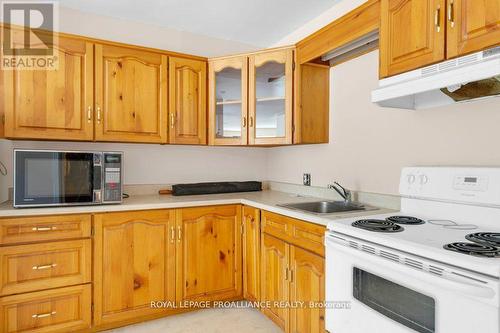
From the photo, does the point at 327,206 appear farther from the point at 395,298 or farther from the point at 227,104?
the point at 227,104

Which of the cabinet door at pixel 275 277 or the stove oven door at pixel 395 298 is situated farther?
the cabinet door at pixel 275 277

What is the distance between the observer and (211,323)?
2.14 m

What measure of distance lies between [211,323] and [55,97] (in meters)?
1.94

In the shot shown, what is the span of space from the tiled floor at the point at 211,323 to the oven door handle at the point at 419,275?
1.10 m

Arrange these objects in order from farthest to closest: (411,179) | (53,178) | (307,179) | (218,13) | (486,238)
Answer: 1. (307,179)
2. (218,13)
3. (53,178)
4. (411,179)
5. (486,238)

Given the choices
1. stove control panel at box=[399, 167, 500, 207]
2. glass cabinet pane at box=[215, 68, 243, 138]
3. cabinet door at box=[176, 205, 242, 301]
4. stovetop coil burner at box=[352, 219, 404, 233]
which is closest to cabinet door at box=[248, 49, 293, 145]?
glass cabinet pane at box=[215, 68, 243, 138]

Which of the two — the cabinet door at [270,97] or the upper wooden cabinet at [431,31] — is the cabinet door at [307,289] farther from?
the upper wooden cabinet at [431,31]

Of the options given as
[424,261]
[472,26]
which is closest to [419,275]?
[424,261]

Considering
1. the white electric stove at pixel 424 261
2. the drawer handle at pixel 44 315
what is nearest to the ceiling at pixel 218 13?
the white electric stove at pixel 424 261

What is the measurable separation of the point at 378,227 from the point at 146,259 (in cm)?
157

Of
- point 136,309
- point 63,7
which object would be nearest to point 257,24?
point 63,7

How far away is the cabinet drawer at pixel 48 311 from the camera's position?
177cm

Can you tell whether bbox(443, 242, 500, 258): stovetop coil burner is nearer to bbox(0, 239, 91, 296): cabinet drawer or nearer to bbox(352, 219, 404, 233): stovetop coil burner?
bbox(352, 219, 404, 233): stovetop coil burner

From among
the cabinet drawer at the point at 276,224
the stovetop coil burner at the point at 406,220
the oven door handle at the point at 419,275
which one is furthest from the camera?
the cabinet drawer at the point at 276,224
